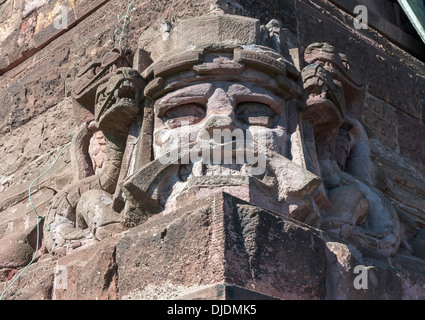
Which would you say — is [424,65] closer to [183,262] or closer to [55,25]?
[55,25]

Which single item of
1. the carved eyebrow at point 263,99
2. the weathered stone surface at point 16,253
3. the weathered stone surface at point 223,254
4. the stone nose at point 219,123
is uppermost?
the carved eyebrow at point 263,99

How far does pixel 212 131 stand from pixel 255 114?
256 mm

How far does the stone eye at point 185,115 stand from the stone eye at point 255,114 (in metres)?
0.16

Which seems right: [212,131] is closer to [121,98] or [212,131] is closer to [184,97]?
[184,97]

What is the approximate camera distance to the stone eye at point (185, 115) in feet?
14.3

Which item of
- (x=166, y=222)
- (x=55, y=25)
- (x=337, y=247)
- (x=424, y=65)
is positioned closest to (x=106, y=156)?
(x=166, y=222)

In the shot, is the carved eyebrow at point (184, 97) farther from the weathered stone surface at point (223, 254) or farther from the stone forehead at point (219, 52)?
the weathered stone surface at point (223, 254)

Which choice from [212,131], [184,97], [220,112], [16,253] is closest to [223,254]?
[212,131]

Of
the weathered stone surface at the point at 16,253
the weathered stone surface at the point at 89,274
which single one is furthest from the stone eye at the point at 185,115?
the weathered stone surface at the point at 16,253

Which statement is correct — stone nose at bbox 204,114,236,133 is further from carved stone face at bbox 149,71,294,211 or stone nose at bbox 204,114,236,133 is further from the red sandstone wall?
the red sandstone wall

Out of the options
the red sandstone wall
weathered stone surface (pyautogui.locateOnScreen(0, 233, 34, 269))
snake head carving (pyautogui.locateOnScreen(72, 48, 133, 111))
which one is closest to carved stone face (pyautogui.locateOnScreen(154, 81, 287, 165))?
snake head carving (pyautogui.locateOnScreen(72, 48, 133, 111))

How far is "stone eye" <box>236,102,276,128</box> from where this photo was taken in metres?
4.37

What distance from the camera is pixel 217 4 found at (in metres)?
4.79
